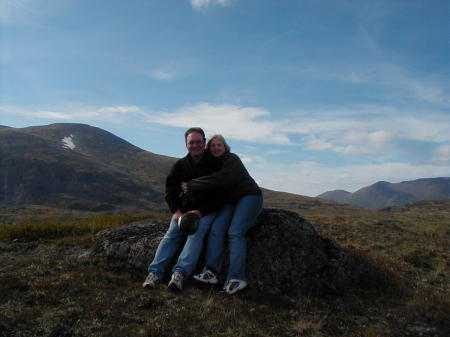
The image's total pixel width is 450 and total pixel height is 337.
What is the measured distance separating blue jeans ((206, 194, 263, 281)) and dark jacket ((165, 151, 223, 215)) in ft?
1.18

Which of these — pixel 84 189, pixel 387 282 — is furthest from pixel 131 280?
pixel 84 189

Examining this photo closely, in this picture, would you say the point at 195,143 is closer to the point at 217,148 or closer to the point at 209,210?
the point at 217,148

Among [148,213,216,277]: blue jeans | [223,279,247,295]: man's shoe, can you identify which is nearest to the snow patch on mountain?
[148,213,216,277]: blue jeans

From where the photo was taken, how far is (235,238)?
292 inches

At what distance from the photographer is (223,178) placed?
7.48 metres

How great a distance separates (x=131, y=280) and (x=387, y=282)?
19.7ft

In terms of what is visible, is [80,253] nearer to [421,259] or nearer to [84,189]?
[421,259]

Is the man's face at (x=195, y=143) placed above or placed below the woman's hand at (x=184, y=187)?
above

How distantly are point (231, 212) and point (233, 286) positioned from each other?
1.65m

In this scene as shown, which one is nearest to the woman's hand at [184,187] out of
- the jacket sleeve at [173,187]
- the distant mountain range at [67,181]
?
the jacket sleeve at [173,187]

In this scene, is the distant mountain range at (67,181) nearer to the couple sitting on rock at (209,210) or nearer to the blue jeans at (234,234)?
the couple sitting on rock at (209,210)

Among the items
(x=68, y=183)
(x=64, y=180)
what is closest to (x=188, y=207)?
(x=68, y=183)

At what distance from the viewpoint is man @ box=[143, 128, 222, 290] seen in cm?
719

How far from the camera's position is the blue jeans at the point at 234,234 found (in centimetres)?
721
